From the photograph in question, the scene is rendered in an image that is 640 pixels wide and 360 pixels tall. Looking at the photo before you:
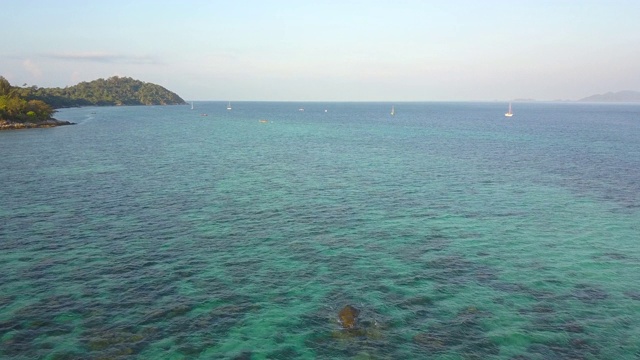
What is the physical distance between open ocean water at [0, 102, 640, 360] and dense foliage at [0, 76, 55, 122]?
314ft

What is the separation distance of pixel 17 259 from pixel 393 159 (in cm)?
6600

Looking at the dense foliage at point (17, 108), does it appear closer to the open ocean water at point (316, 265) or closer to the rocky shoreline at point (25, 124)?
the rocky shoreline at point (25, 124)

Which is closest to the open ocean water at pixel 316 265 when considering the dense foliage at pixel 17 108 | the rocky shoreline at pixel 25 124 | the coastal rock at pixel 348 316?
the coastal rock at pixel 348 316

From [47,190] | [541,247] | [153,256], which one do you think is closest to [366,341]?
[153,256]

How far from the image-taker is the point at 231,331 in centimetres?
2377

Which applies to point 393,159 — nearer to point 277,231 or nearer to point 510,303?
point 277,231

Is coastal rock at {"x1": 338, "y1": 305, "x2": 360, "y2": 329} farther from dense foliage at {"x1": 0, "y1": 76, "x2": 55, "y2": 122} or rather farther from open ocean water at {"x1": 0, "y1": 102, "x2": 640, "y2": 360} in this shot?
dense foliage at {"x1": 0, "y1": 76, "x2": 55, "y2": 122}

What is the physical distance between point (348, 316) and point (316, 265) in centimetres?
822

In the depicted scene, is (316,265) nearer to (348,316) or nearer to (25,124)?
(348,316)

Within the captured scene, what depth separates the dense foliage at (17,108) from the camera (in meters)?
145

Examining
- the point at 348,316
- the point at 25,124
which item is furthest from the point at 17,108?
the point at 348,316

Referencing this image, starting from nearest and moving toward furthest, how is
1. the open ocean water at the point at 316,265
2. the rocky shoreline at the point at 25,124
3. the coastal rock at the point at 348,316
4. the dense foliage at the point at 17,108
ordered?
the open ocean water at the point at 316,265 < the coastal rock at the point at 348,316 < the rocky shoreline at the point at 25,124 < the dense foliage at the point at 17,108

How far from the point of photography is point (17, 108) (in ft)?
489

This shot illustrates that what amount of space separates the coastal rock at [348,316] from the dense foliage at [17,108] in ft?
515
